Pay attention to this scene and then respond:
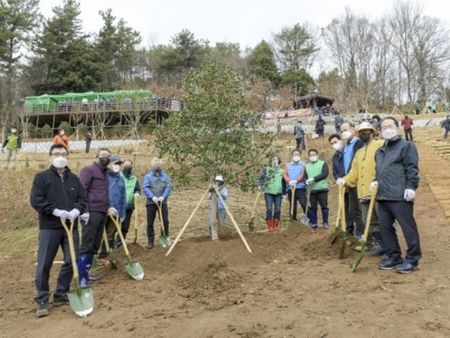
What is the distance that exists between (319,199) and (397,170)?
289cm

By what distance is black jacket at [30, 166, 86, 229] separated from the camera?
4.16 m

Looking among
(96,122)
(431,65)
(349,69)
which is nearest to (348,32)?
(349,69)

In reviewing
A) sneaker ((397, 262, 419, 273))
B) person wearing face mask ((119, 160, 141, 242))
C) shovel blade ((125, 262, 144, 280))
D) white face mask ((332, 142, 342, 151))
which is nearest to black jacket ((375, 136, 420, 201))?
sneaker ((397, 262, 419, 273))

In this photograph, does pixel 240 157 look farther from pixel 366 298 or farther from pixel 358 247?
pixel 366 298

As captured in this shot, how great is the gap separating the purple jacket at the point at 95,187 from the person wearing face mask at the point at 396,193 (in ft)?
10.7

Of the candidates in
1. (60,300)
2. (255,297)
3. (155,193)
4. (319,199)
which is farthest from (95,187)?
(319,199)

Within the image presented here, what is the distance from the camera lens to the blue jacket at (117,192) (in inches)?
243

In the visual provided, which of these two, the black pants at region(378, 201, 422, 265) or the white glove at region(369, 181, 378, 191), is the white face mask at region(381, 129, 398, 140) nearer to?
the white glove at region(369, 181, 378, 191)

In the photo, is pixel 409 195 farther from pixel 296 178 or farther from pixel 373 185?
pixel 296 178

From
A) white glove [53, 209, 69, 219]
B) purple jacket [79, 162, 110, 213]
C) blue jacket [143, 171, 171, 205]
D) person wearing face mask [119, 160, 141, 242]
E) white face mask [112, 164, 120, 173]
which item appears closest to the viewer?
white glove [53, 209, 69, 219]

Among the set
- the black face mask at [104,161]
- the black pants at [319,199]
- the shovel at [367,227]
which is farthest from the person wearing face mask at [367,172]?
the black face mask at [104,161]

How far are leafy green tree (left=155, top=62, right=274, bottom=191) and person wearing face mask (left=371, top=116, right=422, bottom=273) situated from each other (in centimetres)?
238

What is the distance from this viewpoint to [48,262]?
4.23m

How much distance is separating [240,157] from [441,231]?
11.1 feet
